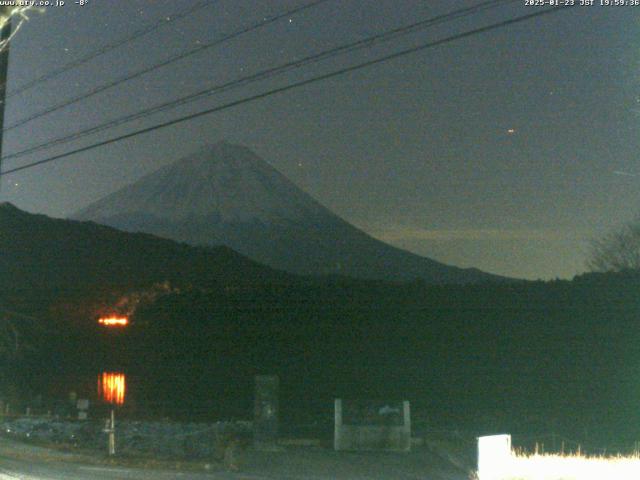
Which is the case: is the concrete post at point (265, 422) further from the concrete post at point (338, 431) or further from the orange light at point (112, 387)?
the orange light at point (112, 387)

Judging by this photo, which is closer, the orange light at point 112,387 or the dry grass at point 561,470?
the dry grass at point 561,470

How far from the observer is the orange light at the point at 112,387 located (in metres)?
41.9

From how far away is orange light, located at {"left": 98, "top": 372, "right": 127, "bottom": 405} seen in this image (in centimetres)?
4188

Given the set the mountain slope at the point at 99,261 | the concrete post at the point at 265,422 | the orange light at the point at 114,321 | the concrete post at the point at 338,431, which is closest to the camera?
the concrete post at the point at 265,422

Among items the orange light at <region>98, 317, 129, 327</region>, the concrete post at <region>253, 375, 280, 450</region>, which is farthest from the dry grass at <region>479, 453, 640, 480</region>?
the orange light at <region>98, 317, 129, 327</region>

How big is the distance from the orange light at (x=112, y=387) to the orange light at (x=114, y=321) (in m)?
5.16

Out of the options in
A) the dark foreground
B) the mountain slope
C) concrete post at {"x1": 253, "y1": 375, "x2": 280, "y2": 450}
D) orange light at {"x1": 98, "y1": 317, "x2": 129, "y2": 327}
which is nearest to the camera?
the dark foreground

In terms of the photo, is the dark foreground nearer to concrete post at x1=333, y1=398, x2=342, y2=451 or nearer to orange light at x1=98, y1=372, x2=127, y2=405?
concrete post at x1=333, y1=398, x2=342, y2=451

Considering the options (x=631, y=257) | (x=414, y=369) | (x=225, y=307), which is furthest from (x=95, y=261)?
(x=631, y=257)

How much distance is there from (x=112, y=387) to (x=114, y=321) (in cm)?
1397

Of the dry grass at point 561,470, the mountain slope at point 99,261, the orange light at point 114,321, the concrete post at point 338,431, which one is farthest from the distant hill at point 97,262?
the dry grass at point 561,470

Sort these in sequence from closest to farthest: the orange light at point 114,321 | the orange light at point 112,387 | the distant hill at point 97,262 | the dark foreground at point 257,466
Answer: the dark foreground at point 257,466
the orange light at point 112,387
the orange light at point 114,321
the distant hill at point 97,262

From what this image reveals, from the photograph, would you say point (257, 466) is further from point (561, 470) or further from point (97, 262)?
point (97, 262)

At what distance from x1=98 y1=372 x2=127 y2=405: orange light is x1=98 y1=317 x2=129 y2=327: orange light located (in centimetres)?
516
